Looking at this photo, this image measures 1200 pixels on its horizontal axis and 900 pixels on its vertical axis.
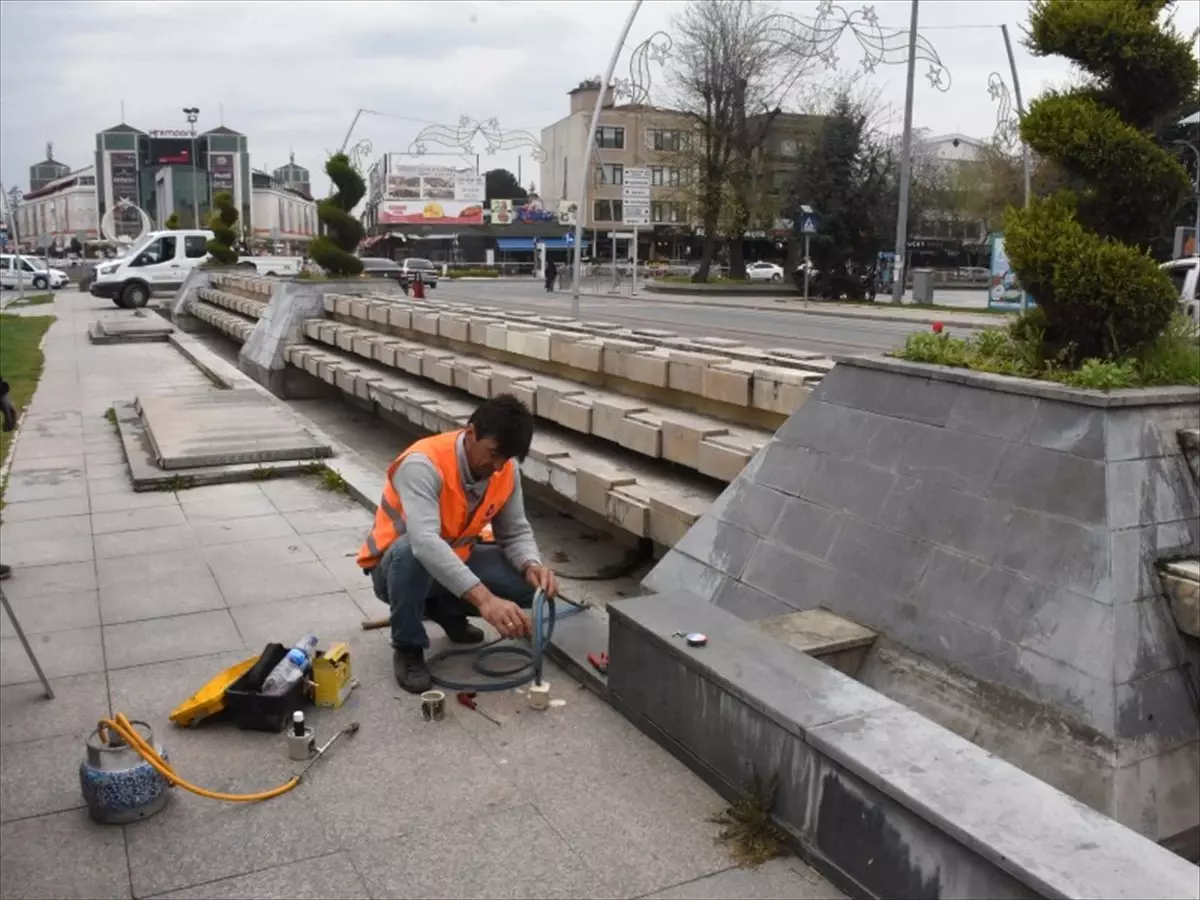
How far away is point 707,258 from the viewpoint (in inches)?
1853

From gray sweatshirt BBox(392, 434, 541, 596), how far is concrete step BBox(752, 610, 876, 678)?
1126 millimetres

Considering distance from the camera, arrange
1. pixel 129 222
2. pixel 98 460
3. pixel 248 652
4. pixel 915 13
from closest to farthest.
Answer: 1. pixel 248 652
2. pixel 98 460
3. pixel 915 13
4. pixel 129 222

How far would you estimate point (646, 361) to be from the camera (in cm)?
767

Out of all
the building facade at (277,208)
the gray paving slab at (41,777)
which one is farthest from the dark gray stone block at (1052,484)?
the building facade at (277,208)

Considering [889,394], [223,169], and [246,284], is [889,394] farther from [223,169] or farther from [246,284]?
[223,169]

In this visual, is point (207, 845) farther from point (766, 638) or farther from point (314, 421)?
point (314, 421)

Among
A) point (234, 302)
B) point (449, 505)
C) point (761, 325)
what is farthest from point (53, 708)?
point (234, 302)

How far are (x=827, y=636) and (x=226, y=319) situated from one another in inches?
848

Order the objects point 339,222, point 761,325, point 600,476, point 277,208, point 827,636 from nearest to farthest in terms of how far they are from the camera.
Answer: point 827,636, point 600,476, point 339,222, point 761,325, point 277,208

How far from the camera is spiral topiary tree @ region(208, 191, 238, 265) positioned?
31.5m

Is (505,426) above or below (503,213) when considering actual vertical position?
below

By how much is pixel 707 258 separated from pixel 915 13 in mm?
20156

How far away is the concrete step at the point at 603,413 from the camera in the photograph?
6.16 m

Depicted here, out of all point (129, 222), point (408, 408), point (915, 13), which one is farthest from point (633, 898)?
point (129, 222)
